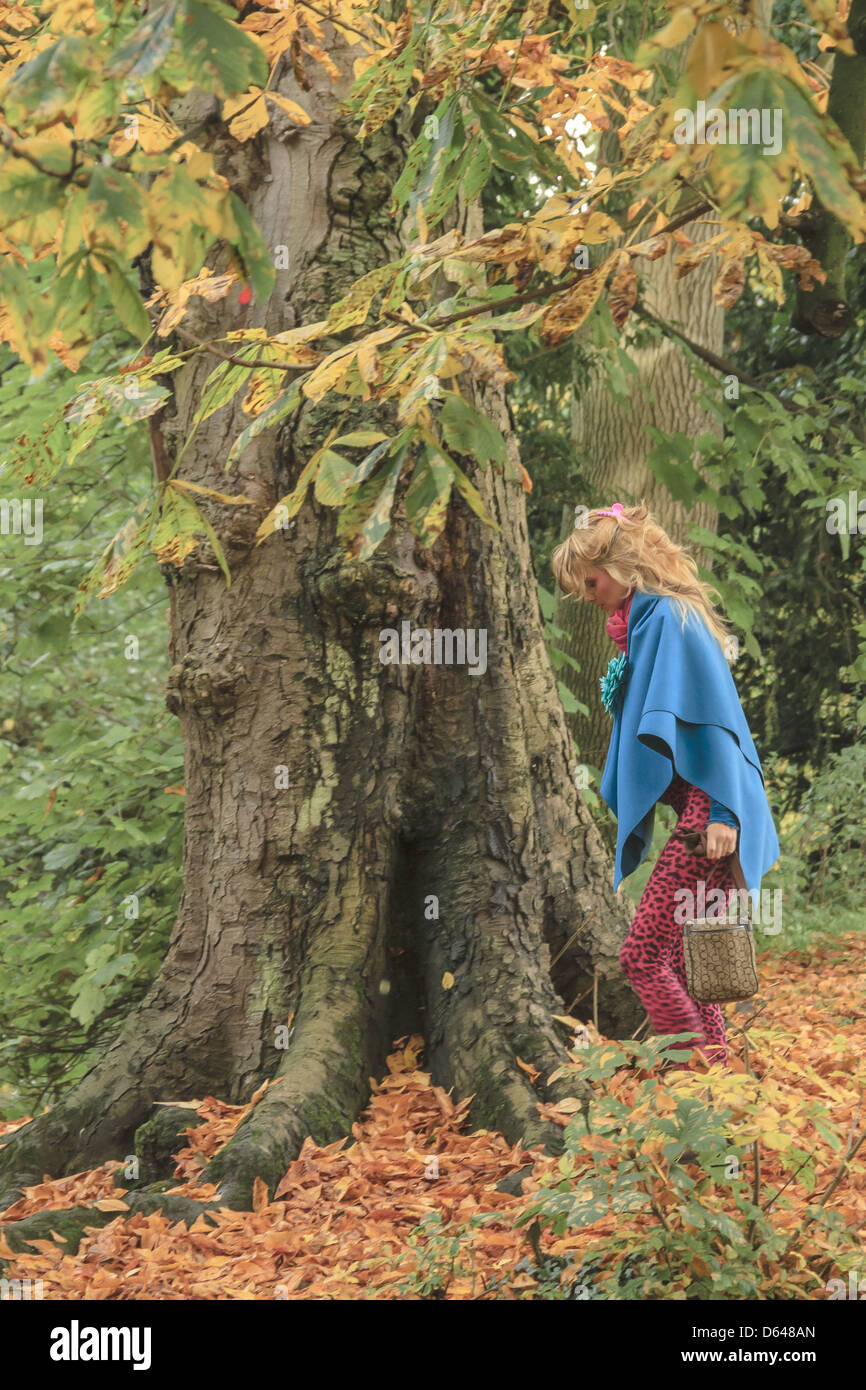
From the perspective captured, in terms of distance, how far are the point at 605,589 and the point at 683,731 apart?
20.2 inches

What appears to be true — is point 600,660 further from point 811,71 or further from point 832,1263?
point 832,1263

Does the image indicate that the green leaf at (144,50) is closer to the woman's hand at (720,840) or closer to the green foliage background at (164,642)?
the green foliage background at (164,642)

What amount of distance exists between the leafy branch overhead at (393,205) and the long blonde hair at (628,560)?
62 centimetres

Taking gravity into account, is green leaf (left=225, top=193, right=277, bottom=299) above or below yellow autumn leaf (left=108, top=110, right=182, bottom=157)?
below

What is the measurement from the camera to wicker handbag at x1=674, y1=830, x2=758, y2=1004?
3.06m

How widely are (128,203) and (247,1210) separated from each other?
248cm

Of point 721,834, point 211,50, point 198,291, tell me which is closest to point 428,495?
point 211,50

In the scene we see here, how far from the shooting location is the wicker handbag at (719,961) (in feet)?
10.0

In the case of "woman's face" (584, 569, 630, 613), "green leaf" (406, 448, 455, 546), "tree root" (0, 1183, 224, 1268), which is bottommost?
"tree root" (0, 1183, 224, 1268)

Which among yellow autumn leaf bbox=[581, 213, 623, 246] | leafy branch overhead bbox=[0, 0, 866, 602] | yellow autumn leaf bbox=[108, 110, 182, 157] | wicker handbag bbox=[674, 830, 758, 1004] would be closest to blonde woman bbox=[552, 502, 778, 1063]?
wicker handbag bbox=[674, 830, 758, 1004]

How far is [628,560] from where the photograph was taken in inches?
138

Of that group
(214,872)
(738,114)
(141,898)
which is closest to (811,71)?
(738,114)

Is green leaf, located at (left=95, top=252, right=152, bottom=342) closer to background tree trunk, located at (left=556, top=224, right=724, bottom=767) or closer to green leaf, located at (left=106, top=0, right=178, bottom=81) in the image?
green leaf, located at (left=106, top=0, right=178, bottom=81)

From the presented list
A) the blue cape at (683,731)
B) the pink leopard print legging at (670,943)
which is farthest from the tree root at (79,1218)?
the blue cape at (683,731)
